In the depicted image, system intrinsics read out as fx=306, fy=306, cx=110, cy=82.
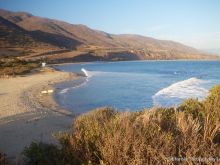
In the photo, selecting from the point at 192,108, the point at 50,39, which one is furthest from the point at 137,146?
the point at 50,39

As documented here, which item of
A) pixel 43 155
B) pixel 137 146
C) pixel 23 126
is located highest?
pixel 137 146

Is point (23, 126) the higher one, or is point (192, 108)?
point (192, 108)

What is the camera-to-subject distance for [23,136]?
889 cm

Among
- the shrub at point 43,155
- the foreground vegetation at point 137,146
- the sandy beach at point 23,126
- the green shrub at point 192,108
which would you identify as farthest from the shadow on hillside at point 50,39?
the foreground vegetation at point 137,146

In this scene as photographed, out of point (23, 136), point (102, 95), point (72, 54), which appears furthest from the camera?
point (72, 54)

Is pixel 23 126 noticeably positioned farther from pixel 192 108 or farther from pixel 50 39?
pixel 50 39

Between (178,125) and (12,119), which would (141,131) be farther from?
(12,119)

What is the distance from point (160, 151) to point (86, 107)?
13694 mm

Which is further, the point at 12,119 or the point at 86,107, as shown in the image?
the point at 86,107

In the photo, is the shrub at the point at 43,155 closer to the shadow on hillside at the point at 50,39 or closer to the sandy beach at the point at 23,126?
the sandy beach at the point at 23,126

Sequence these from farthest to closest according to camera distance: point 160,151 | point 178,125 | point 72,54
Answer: point 72,54 → point 178,125 → point 160,151

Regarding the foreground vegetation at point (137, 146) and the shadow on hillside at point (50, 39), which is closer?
the foreground vegetation at point (137, 146)

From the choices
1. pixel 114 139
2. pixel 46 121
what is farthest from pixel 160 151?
pixel 46 121

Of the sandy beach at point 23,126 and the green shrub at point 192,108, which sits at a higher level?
the green shrub at point 192,108
